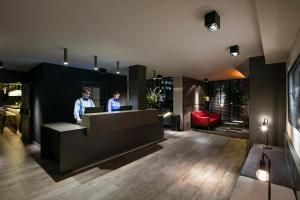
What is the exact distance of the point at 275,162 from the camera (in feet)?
8.94

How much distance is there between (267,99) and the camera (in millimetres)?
3742

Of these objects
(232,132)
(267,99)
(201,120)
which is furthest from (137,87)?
(232,132)

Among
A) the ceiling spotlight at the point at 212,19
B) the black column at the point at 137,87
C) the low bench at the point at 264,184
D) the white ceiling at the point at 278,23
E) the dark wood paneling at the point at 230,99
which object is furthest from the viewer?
the dark wood paneling at the point at 230,99

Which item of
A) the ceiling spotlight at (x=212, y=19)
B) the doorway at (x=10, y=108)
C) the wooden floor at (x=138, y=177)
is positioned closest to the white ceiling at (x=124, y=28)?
the ceiling spotlight at (x=212, y=19)

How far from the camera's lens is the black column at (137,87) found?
5.08 meters

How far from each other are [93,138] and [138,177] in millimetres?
1407

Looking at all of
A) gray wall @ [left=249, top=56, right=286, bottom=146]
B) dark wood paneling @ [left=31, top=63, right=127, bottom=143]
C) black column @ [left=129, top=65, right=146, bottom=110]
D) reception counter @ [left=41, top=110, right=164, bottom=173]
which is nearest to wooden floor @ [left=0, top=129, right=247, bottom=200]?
reception counter @ [left=41, top=110, right=164, bottom=173]

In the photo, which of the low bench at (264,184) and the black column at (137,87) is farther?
the black column at (137,87)

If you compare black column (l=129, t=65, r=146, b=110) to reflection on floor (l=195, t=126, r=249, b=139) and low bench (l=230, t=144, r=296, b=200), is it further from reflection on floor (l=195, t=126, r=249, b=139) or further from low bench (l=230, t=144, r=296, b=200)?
reflection on floor (l=195, t=126, r=249, b=139)

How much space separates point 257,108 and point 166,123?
4.94 metres

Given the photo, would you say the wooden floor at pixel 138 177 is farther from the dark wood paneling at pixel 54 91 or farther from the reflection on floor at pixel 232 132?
the reflection on floor at pixel 232 132

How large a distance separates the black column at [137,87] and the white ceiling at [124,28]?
4.03 feet

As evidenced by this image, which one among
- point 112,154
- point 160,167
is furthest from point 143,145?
point 160,167

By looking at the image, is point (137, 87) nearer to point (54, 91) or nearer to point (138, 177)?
point (54, 91)
